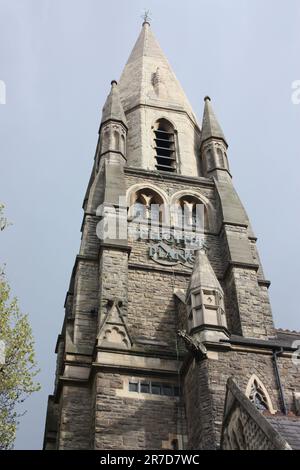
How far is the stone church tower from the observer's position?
13.3 m

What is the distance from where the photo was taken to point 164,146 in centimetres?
2488

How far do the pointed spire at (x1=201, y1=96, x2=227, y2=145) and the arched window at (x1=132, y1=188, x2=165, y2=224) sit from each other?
15.3ft

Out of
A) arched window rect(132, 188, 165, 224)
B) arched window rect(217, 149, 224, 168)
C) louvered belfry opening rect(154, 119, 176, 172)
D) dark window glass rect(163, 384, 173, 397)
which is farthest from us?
louvered belfry opening rect(154, 119, 176, 172)

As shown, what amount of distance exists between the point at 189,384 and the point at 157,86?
1666cm

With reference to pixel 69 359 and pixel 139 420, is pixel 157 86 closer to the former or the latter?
pixel 69 359

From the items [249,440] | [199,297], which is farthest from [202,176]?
[249,440]

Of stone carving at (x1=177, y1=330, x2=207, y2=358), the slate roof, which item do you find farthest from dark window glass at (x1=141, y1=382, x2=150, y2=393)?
the slate roof

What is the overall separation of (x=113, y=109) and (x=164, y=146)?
92.5 inches

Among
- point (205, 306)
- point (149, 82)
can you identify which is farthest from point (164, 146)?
point (205, 306)

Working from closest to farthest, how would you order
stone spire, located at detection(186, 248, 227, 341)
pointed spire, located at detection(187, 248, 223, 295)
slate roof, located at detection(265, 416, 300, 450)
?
slate roof, located at detection(265, 416, 300, 450) < stone spire, located at detection(186, 248, 227, 341) < pointed spire, located at detection(187, 248, 223, 295)

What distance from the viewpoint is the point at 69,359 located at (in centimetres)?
1525

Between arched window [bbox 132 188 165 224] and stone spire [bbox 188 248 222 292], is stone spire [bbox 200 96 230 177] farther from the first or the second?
stone spire [bbox 188 248 222 292]

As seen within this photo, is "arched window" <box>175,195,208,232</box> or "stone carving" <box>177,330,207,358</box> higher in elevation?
"arched window" <box>175,195,208,232</box>
